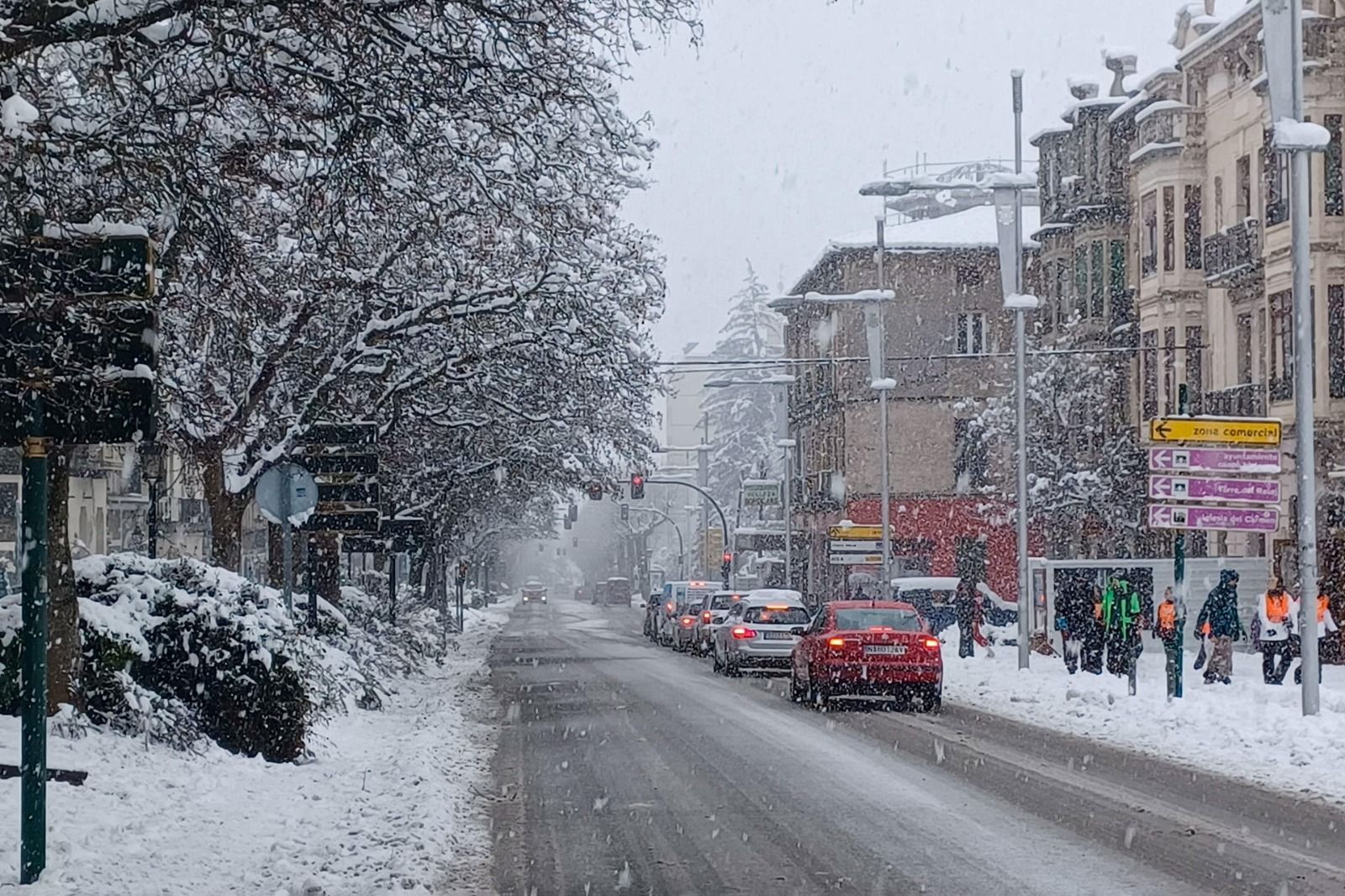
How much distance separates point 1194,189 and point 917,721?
24.9 meters

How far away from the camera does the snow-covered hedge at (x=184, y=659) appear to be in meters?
15.1

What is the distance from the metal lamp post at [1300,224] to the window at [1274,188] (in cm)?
1569

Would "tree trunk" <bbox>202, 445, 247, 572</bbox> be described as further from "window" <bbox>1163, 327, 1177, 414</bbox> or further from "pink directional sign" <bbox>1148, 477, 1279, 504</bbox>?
"window" <bbox>1163, 327, 1177, 414</bbox>

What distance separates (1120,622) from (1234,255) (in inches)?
574

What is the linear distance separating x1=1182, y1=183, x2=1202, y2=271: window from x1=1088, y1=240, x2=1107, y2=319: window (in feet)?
21.8

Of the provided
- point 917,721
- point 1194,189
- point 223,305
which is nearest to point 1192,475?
point 917,721

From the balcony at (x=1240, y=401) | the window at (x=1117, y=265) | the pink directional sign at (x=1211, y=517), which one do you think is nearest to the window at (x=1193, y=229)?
the balcony at (x=1240, y=401)

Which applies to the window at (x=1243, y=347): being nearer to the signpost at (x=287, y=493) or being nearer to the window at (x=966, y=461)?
the signpost at (x=287, y=493)

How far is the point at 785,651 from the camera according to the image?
35812 millimetres

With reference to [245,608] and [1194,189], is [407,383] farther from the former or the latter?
[1194,189]

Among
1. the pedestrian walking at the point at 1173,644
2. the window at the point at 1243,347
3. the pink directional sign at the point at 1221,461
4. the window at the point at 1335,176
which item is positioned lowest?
the pedestrian walking at the point at 1173,644

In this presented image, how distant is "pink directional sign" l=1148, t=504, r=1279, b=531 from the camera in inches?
914

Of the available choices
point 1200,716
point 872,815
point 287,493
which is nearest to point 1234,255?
point 1200,716

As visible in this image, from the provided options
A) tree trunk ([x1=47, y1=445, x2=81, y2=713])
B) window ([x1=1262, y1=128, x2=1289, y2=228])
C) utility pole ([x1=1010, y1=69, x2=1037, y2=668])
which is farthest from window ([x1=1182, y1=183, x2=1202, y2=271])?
tree trunk ([x1=47, y1=445, x2=81, y2=713])
